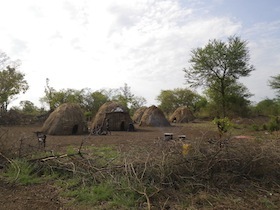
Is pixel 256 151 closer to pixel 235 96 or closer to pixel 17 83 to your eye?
pixel 235 96

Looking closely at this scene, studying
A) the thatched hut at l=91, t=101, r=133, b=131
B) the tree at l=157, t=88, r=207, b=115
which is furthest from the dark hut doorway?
the tree at l=157, t=88, r=207, b=115

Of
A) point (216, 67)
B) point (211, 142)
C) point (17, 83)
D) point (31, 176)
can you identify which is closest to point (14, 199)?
point (31, 176)

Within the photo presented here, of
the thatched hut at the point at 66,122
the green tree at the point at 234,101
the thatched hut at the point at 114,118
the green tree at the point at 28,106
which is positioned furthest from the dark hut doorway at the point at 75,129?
the green tree at the point at 28,106

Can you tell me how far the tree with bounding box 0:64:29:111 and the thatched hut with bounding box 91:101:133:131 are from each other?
1390 cm

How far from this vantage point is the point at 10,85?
2886cm

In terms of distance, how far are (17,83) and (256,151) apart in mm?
28897

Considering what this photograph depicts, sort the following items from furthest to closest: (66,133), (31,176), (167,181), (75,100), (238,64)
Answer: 1. (75,100)
2. (238,64)
3. (66,133)
4. (31,176)
5. (167,181)

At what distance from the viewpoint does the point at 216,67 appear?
2631 centimetres

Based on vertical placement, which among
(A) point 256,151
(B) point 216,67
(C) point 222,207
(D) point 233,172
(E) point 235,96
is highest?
(B) point 216,67

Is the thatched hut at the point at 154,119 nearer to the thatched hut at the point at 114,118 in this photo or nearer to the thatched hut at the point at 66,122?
the thatched hut at the point at 114,118

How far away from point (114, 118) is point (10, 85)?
15500mm

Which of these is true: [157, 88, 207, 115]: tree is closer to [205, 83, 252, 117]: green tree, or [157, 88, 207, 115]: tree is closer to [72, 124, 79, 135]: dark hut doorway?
[205, 83, 252, 117]: green tree

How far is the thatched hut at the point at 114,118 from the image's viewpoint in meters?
18.7

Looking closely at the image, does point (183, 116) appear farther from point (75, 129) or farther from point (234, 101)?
point (75, 129)
